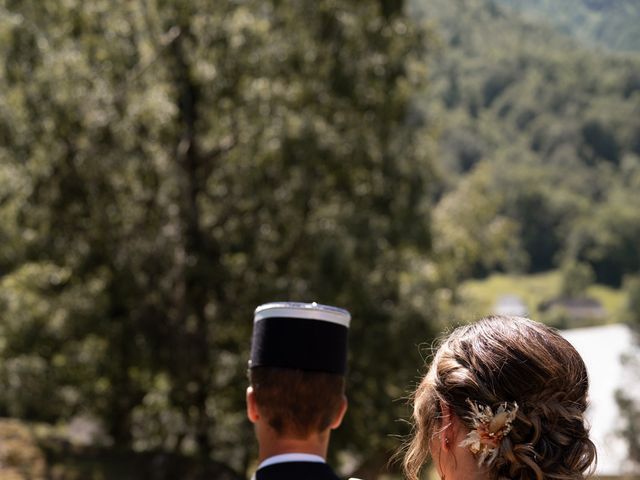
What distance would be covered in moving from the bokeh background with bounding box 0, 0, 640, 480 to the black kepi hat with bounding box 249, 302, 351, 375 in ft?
29.1

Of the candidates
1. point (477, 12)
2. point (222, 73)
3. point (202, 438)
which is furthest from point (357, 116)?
point (477, 12)

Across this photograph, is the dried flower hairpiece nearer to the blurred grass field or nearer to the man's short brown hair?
the man's short brown hair

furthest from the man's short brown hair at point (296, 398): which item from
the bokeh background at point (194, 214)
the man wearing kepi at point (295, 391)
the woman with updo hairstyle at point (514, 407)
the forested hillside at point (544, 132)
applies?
the forested hillside at point (544, 132)

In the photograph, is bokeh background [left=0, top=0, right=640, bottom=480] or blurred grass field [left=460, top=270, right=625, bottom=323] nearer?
bokeh background [left=0, top=0, right=640, bottom=480]

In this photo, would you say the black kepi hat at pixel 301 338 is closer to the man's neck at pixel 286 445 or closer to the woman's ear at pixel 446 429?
the man's neck at pixel 286 445

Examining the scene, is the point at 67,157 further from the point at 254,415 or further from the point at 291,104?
the point at 254,415

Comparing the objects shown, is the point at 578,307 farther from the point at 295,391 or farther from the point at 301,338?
the point at 295,391

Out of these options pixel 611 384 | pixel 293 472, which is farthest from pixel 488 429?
pixel 611 384

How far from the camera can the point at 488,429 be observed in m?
1.68

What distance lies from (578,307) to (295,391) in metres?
90.0

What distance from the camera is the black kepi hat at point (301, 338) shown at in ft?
9.30

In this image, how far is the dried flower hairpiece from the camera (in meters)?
1.67

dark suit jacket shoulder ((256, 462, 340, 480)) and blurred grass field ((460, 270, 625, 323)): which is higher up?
dark suit jacket shoulder ((256, 462, 340, 480))

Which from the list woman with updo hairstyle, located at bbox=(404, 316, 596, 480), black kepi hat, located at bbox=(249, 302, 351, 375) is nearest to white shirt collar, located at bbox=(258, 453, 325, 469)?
black kepi hat, located at bbox=(249, 302, 351, 375)
